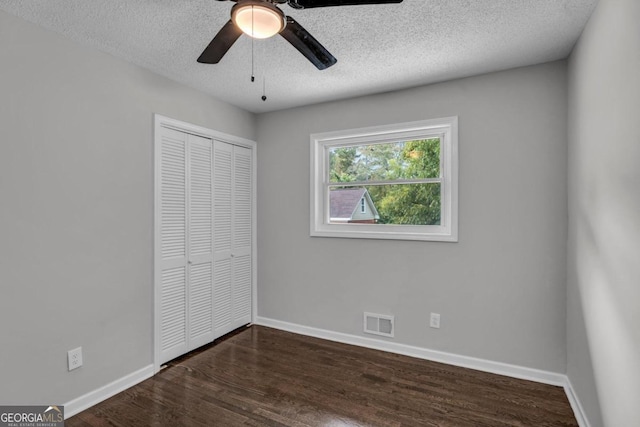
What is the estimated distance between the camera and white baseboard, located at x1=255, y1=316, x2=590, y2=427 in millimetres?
2248

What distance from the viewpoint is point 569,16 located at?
183 cm

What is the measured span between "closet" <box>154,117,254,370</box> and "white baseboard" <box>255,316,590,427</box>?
0.74 m

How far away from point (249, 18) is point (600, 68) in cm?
182

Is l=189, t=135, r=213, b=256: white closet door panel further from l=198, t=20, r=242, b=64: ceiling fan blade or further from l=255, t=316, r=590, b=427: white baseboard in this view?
l=198, t=20, r=242, b=64: ceiling fan blade

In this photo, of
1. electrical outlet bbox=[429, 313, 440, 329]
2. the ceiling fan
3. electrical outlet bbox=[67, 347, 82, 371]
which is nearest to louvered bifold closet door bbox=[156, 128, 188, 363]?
electrical outlet bbox=[67, 347, 82, 371]

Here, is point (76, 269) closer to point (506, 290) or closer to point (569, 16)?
point (506, 290)

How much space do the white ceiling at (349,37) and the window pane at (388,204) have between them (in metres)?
0.97

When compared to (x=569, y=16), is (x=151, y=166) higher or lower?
lower

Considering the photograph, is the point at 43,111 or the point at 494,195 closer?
the point at 43,111

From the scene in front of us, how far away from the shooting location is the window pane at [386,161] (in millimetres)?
2924

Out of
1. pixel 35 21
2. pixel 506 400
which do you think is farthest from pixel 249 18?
pixel 506 400

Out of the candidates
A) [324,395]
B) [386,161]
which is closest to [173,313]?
[324,395]

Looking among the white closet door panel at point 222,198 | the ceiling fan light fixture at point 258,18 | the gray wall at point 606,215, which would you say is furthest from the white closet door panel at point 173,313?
the gray wall at point 606,215

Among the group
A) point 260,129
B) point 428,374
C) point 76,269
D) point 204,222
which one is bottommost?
point 428,374
